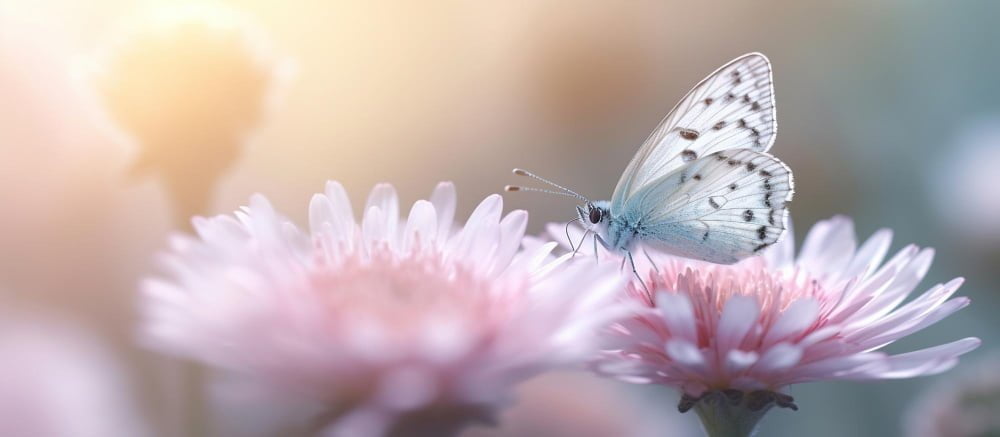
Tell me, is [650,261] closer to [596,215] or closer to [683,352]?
[596,215]

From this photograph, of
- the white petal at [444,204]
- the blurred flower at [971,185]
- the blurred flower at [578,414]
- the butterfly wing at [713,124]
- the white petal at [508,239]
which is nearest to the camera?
the white petal at [508,239]

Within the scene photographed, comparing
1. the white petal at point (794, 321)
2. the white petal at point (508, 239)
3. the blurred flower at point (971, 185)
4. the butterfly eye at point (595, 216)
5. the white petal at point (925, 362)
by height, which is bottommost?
the white petal at point (925, 362)

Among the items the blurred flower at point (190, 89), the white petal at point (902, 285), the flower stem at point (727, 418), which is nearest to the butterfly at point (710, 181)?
the white petal at point (902, 285)

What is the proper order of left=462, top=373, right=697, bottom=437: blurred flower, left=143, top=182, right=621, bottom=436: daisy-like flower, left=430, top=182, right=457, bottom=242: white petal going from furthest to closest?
left=462, top=373, right=697, bottom=437: blurred flower → left=430, top=182, right=457, bottom=242: white petal → left=143, top=182, right=621, bottom=436: daisy-like flower

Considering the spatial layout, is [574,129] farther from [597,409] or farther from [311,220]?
[311,220]

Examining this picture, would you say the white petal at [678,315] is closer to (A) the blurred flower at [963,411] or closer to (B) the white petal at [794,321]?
(B) the white petal at [794,321]

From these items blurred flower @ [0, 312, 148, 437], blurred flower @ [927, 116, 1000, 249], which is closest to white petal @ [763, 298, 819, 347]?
blurred flower @ [0, 312, 148, 437]

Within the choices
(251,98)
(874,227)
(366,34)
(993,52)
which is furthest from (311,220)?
(993,52)

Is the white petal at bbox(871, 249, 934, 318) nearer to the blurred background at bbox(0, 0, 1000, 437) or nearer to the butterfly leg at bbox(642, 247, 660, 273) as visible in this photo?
the butterfly leg at bbox(642, 247, 660, 273)
